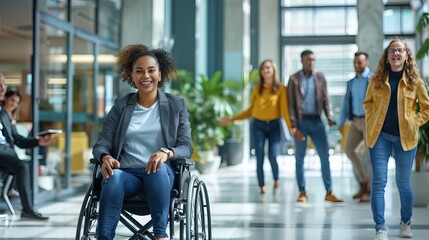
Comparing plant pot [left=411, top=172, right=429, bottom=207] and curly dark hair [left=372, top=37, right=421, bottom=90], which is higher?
curly dark hair [left=372, top=37, right=421, bottom=90]

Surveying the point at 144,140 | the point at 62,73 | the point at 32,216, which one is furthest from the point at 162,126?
the point at 62,73

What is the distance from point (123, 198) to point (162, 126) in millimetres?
402

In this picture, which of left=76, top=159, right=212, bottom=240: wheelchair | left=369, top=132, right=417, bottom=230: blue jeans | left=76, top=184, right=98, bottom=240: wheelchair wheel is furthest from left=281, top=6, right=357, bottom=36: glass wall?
left=76, top=184, right=98, bottom=240: wheelchair wheel

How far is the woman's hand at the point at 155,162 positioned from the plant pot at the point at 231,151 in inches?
411

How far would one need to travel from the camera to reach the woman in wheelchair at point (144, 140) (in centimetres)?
331

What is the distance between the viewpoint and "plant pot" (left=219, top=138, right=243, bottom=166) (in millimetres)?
13797

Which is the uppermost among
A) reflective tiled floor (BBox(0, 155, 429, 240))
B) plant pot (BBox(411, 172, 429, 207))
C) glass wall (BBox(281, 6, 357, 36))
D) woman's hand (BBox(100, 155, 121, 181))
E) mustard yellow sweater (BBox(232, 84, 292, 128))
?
glass wall (BBox(281, 6, 357, 36))

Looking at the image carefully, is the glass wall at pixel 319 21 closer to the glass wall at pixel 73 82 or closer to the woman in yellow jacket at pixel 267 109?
the glass wall at pixel 73 82

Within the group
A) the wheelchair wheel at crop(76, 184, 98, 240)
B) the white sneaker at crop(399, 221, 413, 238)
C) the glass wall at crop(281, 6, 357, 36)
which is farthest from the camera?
the glass wall at crop(281, 6, 357, 36)

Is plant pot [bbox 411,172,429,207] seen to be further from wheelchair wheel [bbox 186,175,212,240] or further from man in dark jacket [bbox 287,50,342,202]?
wheelchair wheel [bbox 186,175,212,240]

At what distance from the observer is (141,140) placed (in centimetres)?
356

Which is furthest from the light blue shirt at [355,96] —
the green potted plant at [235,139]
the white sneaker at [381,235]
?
Result: the green potted plant at [235,139]

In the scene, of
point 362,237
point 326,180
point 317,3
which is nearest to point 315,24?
point 317,3

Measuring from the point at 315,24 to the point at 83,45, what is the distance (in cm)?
1252
